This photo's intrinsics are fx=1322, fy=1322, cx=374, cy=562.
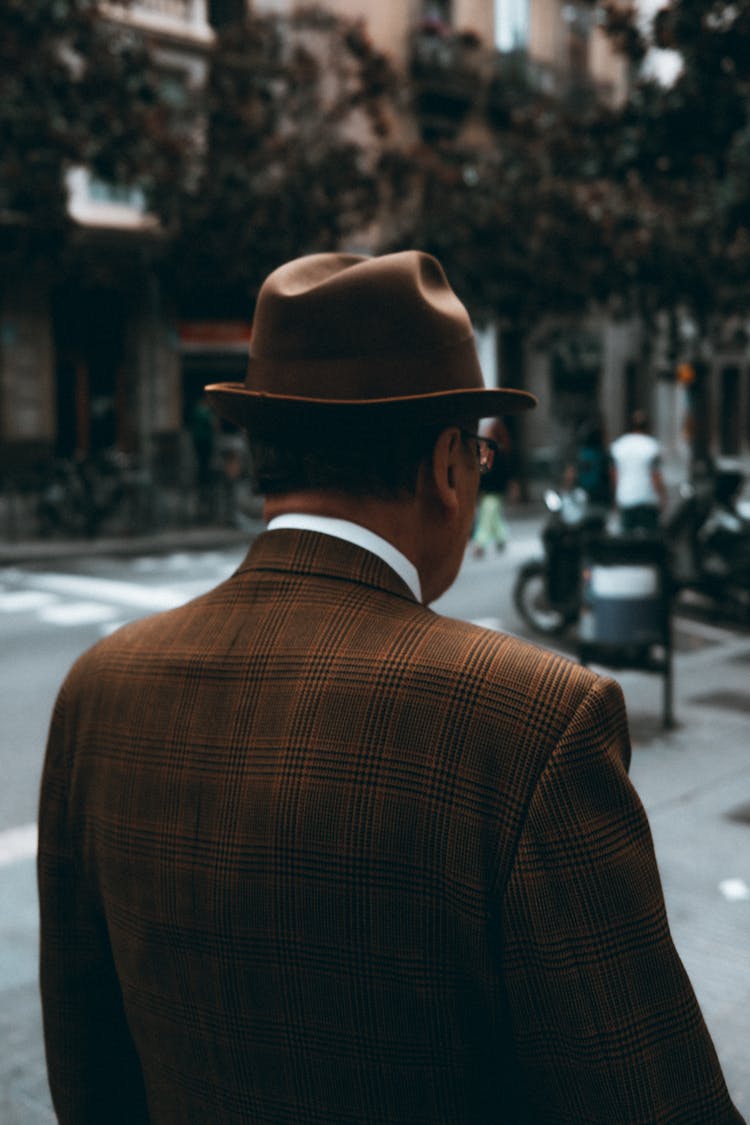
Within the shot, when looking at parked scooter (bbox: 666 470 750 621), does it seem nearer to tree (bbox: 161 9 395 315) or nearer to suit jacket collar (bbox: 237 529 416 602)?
tree (bbox: 161 9 395 315)

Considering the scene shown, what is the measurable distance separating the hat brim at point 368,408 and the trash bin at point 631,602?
249 inches

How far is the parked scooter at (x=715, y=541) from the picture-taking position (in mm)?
11664

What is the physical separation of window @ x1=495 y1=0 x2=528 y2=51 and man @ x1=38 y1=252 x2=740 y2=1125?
34.7m

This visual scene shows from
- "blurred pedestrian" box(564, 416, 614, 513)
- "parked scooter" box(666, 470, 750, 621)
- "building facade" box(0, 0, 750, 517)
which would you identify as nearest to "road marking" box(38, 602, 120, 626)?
"blurred pedestrian" box(564, 416, 614, 513)

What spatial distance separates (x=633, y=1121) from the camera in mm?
1206

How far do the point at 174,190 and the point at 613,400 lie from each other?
70.3ft

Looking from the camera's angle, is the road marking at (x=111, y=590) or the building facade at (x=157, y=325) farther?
the building facade at (x=157, y=325)

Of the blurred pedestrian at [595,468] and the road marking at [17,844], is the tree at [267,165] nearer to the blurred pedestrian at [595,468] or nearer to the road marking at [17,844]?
the blurred pedestrian at [595,468]

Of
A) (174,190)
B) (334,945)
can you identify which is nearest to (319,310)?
(334,945)

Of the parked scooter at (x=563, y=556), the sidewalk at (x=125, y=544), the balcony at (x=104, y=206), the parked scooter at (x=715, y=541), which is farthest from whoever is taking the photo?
the balcony at (x=104, y=206)

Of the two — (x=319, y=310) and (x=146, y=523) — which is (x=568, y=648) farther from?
(x=146, y=523)

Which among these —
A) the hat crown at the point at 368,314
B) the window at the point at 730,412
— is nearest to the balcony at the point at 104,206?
the hat crown at the point at 368,314

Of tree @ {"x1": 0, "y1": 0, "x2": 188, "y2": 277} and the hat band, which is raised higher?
tree @ {"x1": 0, "y1": 0, "x2": 188, "y2": 277}

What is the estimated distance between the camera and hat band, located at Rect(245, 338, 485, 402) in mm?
1373
